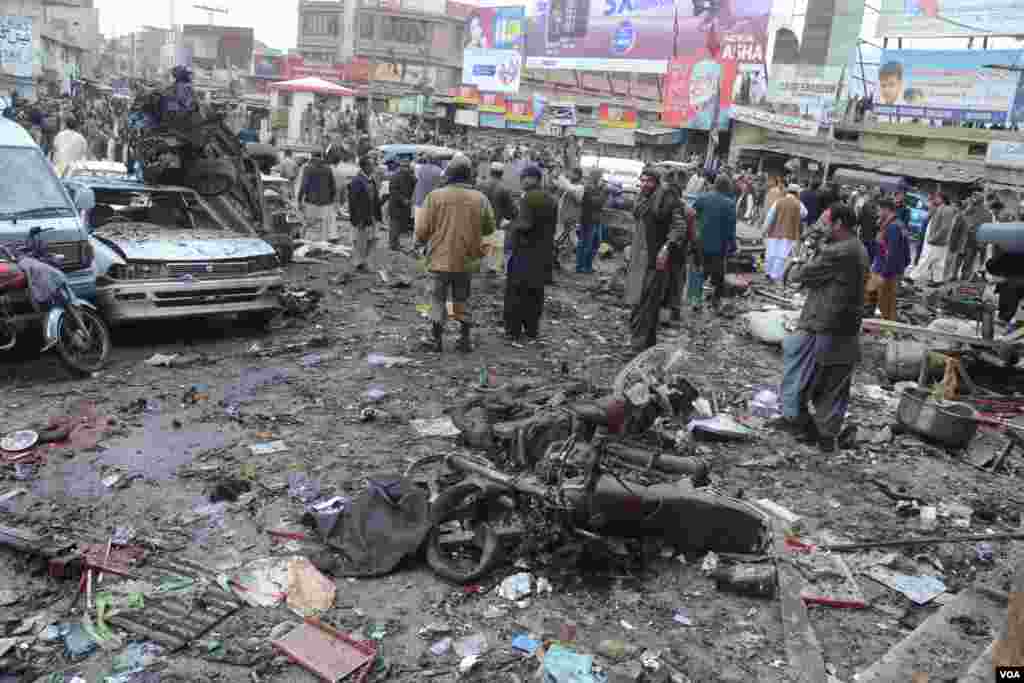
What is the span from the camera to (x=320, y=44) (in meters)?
69.4

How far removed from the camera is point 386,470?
518cm

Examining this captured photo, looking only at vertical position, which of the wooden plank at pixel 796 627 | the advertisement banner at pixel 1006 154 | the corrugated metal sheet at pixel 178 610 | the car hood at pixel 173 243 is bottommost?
the corrugated metal sheet at pixel 178 610

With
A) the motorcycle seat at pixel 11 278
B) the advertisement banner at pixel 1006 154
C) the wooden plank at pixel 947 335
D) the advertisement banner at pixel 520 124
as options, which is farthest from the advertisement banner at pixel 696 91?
the motorcycle seat at pixel 11 278

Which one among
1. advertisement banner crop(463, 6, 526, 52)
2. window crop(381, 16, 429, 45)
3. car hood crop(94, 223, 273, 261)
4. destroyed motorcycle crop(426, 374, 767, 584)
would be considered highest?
window crop(381, 16, 429, 45)

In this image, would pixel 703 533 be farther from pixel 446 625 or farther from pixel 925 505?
pixel 925 505

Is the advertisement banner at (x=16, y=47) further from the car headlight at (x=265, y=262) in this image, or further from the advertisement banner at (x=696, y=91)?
→ the car headlight at (x=265, y=262)

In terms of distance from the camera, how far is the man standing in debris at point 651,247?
7.63 m

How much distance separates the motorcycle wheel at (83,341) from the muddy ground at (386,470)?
16 centimetres

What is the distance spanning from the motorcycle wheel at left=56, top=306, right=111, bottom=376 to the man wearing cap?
378 inches

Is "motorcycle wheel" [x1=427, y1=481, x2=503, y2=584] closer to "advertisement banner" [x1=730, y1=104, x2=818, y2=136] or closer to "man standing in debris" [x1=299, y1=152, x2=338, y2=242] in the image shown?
"man standing in debris" [x1=299, y1=152, x2=338, y2=242]

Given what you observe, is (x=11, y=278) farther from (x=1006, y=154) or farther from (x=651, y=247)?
(x=1006, y=154)

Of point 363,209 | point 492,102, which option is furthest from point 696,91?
point 363,209

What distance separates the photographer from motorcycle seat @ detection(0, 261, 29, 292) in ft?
20.3

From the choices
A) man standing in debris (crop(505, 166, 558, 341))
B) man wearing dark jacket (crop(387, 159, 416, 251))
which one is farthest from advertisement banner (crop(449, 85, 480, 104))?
man standing in debris (crop(505, 166, 558, 341))
